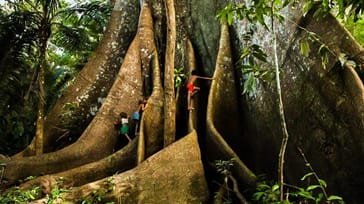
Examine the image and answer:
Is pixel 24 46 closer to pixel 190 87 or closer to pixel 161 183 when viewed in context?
pixel 190 87

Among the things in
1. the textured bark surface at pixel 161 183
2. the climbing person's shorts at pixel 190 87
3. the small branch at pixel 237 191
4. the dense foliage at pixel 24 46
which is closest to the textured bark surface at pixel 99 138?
the climbing person's shorts at pixel 190 87

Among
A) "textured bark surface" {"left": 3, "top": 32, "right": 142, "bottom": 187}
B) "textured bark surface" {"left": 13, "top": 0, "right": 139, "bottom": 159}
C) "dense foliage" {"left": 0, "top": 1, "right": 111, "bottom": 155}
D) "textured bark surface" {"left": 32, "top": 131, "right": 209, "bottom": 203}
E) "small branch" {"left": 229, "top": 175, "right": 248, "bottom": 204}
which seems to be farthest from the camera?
"dense foliage" {"left": 0, "top": 1, "right": 111, "bottom": 155}

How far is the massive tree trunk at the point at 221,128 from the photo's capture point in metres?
3.62

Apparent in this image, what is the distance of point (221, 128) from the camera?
489 centimetres

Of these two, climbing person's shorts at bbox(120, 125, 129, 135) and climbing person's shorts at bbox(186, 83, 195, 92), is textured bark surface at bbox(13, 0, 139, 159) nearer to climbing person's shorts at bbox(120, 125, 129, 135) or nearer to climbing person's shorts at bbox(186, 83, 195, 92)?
climbing person's shorts at bbox(120, 125, 129, 135)

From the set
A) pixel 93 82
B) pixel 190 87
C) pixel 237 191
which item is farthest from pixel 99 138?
pixel 237 191

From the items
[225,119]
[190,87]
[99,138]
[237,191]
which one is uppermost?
[190,87]

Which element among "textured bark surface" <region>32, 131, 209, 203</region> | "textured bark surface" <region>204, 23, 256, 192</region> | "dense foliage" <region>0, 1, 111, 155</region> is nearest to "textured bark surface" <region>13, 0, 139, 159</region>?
"dense foliage" <region>0, 1, 111, 155</region>

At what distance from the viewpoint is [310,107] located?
3.95 m

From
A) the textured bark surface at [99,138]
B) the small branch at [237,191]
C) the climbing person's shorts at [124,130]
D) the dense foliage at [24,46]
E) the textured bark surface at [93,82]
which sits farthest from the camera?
the dense foliage at [24,46]

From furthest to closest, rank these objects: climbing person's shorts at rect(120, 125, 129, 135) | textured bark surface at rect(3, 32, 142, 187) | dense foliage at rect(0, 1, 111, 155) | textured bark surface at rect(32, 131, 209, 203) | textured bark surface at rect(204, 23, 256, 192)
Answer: dense foliage at rect(0, 1, 111, 155) < climbing person's shorts at rect(120, 125, 129, 135) < textured bark surface at rect(3, 32, 142, 187) < textured bark surface at rect(204, 23, 256, 192) < textured bark surface at rect(32, 131, 209, 203)

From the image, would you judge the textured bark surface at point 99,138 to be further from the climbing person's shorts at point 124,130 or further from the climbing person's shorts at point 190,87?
the climbing person's shorts at point 190,87

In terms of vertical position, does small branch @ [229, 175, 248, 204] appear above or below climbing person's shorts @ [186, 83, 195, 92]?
below

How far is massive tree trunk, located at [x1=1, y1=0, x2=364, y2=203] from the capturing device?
3.62m
